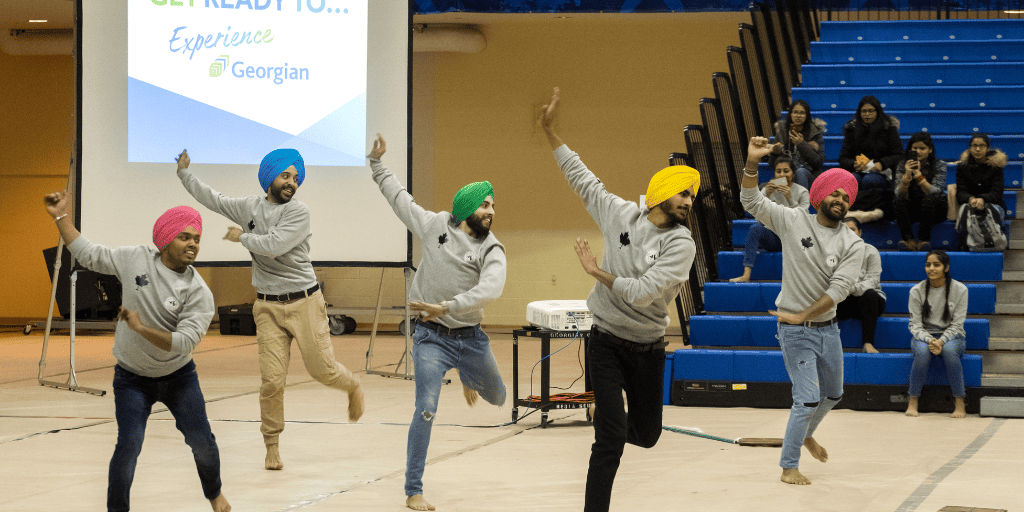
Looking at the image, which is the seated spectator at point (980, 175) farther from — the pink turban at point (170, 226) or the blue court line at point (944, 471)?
the pink turban at point (170, 226)

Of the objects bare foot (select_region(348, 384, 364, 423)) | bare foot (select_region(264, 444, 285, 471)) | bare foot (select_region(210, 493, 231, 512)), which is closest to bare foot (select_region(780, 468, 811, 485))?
bare foot (select_region(348, 384, 364, 423))

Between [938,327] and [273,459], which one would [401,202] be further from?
[938,327]

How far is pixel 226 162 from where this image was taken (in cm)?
891

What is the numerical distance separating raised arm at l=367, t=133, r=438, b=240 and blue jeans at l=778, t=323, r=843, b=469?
1991 mm

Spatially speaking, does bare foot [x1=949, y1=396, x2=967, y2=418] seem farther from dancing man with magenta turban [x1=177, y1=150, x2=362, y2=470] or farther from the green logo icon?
the green logo icon

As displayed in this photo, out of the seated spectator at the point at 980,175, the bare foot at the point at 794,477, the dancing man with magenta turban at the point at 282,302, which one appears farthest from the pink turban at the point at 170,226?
the seated spectator at the point at 980,175

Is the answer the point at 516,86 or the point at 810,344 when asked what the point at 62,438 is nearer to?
the point at 810,344

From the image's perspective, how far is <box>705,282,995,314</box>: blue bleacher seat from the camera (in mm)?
8961

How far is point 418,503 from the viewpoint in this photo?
4859mm

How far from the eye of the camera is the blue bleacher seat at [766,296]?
8961 millimetres

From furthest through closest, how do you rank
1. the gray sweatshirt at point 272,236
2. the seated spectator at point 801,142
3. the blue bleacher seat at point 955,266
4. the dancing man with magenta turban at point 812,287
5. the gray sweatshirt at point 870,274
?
1. the seated spectator at point 801,142
2. the blue bleacher seat at point 955,266
3. the gray sweatshirt at point 870,274
4. the gray sweatshirt at point 272,236
5. the dancing man with magenta turban at point 812,287

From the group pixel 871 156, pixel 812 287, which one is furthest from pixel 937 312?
pixel 812 287

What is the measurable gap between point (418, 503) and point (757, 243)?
535 cm

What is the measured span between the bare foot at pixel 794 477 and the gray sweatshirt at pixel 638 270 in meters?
1.60
